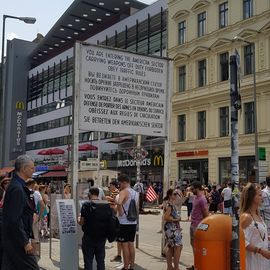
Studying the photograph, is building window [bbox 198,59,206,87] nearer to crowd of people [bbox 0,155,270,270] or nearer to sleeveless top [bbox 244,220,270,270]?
crowd of people [bbox 0,155,270,270]

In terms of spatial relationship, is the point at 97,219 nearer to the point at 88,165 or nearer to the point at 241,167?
the point at 88,165

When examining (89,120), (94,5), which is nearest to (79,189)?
(89,120)

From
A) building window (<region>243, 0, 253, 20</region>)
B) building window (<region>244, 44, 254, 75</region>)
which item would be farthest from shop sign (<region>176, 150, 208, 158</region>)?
building window (<region>243, 0, 253, 20</region>)

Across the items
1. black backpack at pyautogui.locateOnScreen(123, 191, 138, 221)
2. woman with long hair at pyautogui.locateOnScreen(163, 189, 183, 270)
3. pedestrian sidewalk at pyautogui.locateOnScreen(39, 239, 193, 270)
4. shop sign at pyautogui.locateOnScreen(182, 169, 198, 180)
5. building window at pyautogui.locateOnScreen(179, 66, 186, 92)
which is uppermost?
building window at pyautogui.locateOnScreen(179, 66, 186, 92)

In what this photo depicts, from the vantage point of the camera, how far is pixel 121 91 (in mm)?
10578

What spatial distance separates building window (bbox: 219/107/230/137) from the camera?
37.5 meters

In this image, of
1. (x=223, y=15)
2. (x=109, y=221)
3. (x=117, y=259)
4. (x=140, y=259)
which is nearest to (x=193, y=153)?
(x=223, y=15)

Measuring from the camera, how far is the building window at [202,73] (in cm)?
4006

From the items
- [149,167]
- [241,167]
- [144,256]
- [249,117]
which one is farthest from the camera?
[149,167]

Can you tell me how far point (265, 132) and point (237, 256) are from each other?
2862 cm

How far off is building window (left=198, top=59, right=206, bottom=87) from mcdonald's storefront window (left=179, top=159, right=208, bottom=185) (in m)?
5.93

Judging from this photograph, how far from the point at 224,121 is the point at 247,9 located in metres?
7.98

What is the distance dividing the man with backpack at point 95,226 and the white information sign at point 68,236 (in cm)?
72

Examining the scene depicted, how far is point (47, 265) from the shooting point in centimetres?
1110
